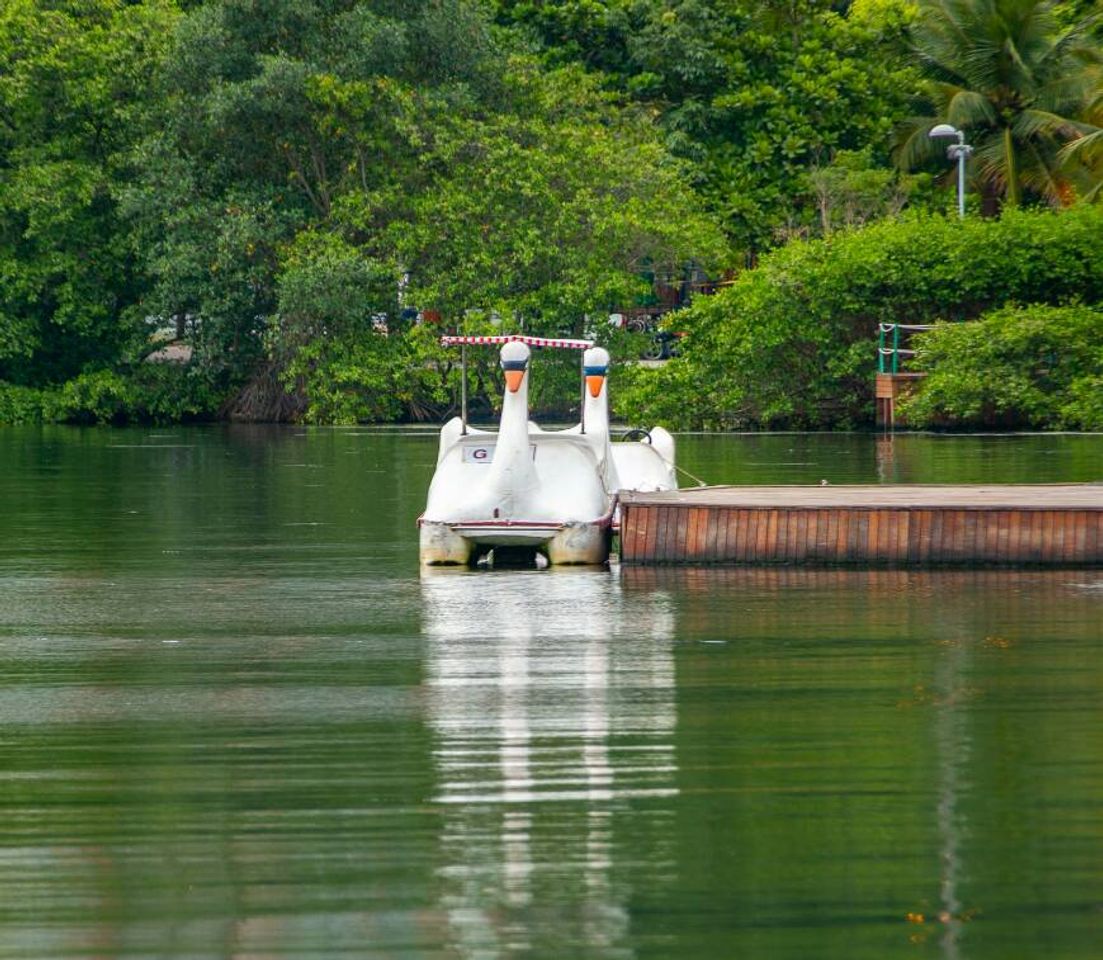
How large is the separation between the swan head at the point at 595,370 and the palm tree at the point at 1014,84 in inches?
1506

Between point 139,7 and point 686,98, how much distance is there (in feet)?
54.6

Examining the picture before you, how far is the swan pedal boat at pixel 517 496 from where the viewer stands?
2341cm

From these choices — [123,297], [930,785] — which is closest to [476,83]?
[123,297]

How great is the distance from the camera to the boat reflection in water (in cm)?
911

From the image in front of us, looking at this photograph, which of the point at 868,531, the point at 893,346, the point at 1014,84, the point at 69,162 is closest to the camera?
the point at 868,531

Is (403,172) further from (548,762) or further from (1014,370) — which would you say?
(548,762)

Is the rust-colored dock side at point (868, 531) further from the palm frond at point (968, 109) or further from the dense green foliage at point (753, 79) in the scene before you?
the dense green foliage at point (753, 79)

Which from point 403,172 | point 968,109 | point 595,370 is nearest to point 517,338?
point 595,370

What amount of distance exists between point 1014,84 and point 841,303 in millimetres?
13143

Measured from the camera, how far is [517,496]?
924 inches

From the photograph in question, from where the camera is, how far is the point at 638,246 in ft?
210

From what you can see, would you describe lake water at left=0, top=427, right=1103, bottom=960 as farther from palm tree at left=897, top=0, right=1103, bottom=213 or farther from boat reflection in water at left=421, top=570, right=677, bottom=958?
palm tree at left=897, top=0, right=1103, bottom=213

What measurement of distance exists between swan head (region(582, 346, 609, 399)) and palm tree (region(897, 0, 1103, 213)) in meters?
38.3

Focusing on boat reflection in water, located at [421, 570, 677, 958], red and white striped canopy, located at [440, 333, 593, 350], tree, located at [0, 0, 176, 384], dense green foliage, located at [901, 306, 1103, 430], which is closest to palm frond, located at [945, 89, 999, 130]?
dense green foliage, located at [901, 306, 1103, 430]
